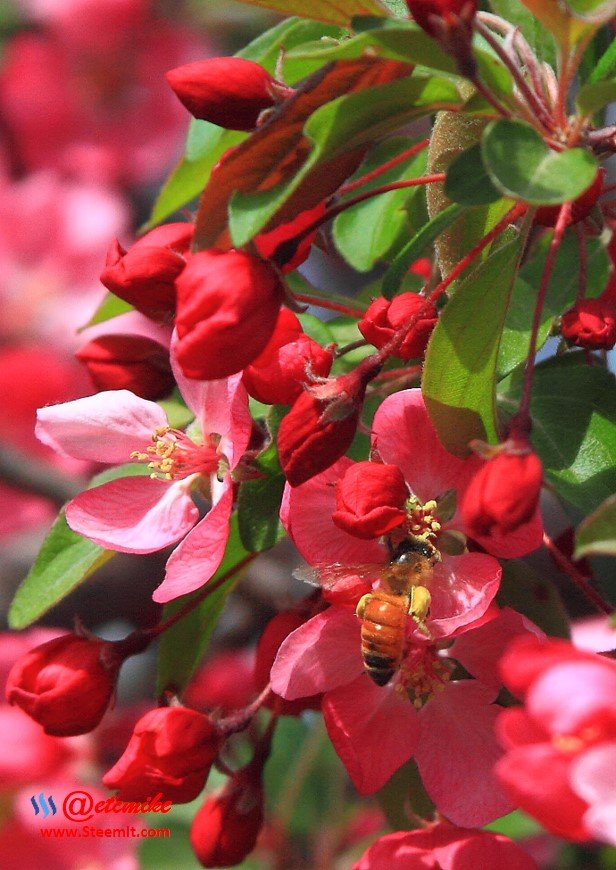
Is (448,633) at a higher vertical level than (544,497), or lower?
higher

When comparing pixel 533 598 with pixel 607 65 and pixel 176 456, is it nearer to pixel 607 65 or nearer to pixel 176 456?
pixel 176 456

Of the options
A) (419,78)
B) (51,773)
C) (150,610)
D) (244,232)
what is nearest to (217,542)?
(244,232)

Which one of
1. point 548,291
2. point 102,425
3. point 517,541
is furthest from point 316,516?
point 548,291

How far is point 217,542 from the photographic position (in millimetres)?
1083

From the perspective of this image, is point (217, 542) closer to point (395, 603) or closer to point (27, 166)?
point (395, 603)

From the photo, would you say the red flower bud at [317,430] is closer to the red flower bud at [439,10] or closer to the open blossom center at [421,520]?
the open blossom center at [421,520]

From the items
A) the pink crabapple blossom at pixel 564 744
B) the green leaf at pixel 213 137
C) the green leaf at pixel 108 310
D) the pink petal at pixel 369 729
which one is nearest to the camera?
the pink crabapple blossom at pixel 564 744

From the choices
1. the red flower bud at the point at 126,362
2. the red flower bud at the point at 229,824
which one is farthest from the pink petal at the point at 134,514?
the red flower bud at the point at 229,824

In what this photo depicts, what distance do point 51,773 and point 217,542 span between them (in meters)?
1.10

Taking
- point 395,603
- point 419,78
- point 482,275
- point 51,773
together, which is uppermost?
point 419,78

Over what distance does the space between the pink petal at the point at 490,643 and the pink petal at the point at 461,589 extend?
0.04m

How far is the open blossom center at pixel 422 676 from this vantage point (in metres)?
1.15

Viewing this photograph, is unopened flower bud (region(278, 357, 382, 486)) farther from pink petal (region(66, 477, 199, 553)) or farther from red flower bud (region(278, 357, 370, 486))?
pink petal (region(66, 477, 199, 553))

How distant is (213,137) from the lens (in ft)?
4.53
